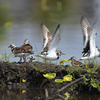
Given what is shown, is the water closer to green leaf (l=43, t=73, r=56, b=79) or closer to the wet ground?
the wet ground

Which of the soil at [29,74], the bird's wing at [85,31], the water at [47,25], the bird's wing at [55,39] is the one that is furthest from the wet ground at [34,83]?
the water at [47,25]

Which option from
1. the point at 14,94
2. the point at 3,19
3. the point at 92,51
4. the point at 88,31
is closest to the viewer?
the point at 14,94

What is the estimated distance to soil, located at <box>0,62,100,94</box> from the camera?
7.07m

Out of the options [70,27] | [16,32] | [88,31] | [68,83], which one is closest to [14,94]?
[68,83]

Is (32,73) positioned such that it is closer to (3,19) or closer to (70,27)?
(70,27)

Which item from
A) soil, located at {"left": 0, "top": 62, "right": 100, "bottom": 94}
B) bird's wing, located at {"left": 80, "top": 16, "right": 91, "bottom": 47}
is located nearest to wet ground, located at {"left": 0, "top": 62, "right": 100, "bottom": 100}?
soil, located at {"left": 0, "top": 62, "right": 100, "bottom": 94}

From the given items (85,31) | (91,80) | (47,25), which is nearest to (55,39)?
(85,31)

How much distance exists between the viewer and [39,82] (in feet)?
23.4

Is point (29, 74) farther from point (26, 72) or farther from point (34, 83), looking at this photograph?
point (34, 83)

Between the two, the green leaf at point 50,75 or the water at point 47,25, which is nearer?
the green leaf at point 50,75

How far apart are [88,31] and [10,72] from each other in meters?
2.76

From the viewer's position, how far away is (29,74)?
286 inches

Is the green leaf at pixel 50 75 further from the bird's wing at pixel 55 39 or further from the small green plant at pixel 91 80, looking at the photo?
the bird's wing at pixel 55 39

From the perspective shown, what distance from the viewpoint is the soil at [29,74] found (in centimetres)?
707
